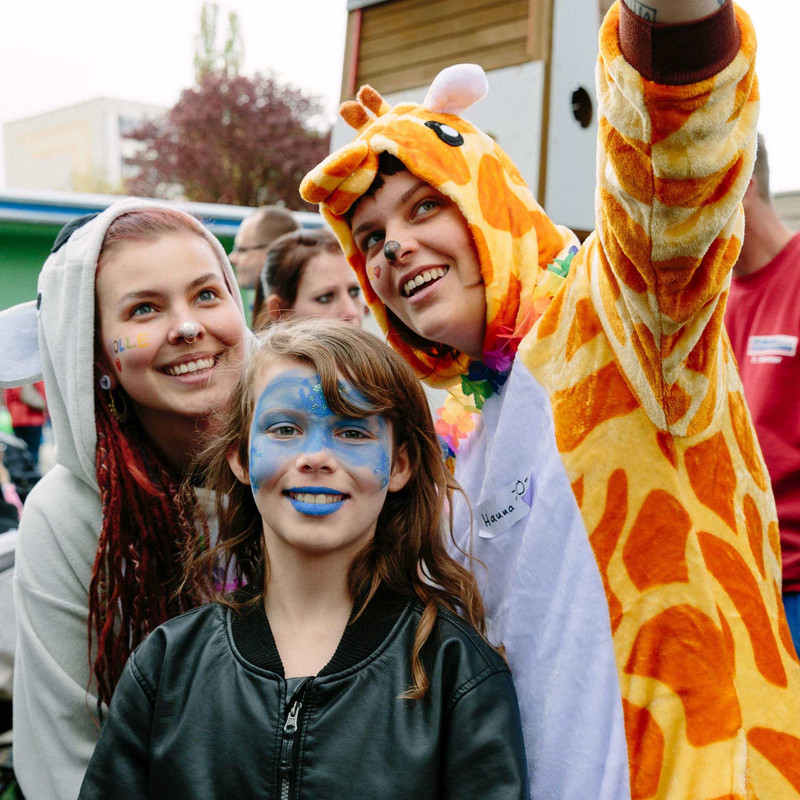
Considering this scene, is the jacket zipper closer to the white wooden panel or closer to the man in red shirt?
the man in red shirt

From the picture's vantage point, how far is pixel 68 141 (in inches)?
1620

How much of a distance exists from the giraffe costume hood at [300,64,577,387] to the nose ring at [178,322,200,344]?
0.38 m

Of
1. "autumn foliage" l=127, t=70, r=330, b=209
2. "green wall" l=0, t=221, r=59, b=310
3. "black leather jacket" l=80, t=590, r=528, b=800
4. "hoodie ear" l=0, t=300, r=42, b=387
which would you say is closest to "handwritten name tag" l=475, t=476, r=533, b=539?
"black leather jacket" l=80, t=590, r=528, b=800

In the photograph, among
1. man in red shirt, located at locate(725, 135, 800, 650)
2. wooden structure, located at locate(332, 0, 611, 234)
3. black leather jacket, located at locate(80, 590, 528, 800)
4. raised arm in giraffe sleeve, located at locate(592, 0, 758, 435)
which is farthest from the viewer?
wooden structure, located at locate(332, 0, 611, 234)

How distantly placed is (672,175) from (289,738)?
102 centimetres

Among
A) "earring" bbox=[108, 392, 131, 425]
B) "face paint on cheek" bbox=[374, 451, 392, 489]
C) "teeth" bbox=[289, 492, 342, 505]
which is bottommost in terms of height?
"teeth" bbox=[289, 492, 342, 505]

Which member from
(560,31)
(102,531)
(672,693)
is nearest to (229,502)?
(102,531)

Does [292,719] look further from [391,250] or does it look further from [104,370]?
[104,370]

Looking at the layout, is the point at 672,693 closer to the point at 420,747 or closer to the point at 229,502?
the point at 420,747

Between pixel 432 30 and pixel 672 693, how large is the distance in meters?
4.99

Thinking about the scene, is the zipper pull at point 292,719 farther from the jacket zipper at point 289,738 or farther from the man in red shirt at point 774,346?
the man in red shirt at point 774,346

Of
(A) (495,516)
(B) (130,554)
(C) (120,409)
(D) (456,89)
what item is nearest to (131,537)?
(B) (130,554)

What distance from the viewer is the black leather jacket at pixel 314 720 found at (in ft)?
4.60

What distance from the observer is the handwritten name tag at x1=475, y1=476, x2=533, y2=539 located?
1.58 m
